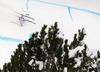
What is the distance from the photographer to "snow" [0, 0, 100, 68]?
1146mm

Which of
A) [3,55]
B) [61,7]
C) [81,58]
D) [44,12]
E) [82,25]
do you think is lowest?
[81,58]

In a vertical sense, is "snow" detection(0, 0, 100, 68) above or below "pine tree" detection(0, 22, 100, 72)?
above

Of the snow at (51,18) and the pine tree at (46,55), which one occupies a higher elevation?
the snow at (51,18)

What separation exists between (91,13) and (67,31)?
48 cm

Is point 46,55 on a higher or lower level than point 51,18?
lower

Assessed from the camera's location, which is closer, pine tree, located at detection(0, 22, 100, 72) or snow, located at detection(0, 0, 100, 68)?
pine tree, located at detection(0, 22, 100, 72)

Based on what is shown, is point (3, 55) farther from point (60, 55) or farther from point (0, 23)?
point (60, 55)

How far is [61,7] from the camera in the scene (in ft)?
5.17

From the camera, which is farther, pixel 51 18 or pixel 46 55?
pixel 51 18

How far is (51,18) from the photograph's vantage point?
1.43 metres

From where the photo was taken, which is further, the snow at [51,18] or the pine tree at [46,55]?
the snow at [51,18]

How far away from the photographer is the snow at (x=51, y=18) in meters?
1.15

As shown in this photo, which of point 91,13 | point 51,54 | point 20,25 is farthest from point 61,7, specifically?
point 51,54

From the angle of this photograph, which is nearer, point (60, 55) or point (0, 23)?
point (60, 55)
